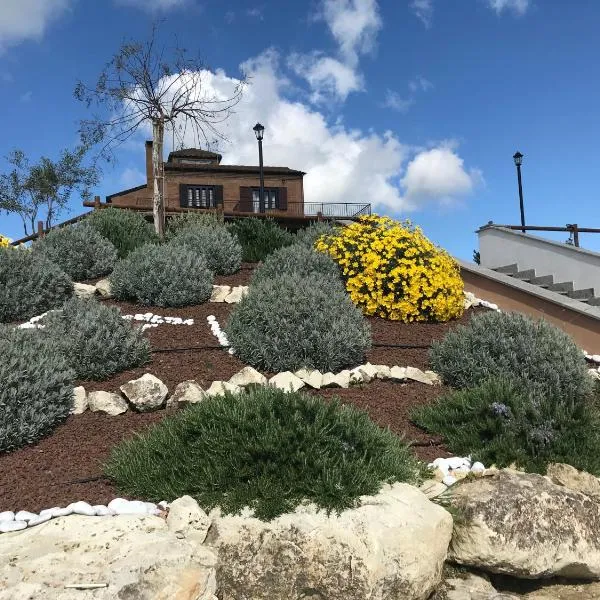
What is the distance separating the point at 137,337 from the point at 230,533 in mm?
3457

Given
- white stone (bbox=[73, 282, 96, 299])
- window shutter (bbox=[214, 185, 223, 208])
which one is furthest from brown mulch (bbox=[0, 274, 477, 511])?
window shutter (bbox=[214, 185, 223, 208])

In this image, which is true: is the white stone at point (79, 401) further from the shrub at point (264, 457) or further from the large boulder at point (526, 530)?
the large boulder at point (526, 530)

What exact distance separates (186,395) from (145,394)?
0.33 meters

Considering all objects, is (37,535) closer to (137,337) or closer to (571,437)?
(137,337)

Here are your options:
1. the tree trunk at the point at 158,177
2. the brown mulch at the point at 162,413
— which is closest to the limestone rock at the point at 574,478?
the brown mulch at the point at 162,413

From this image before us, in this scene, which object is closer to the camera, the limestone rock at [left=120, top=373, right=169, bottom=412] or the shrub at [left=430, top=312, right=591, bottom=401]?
the limestone rock at [left=120, top=373, right=169, bottom=412]

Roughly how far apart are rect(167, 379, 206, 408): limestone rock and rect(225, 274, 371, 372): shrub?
1140 millimetres

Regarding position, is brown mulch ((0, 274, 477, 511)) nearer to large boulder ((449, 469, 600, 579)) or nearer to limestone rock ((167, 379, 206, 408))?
limestone rock ((167, 379, 206, 408))

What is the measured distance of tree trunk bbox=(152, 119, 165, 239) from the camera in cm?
1359

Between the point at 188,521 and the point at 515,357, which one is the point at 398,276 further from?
the point at 188,521

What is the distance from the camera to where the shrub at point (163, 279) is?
8426 mm

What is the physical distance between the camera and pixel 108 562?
308 centimetres

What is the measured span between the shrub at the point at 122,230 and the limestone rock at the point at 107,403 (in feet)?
20.8

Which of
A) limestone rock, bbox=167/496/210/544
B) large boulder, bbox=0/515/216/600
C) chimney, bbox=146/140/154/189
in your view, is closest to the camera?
large boulder, bbox=0/515/216/600
